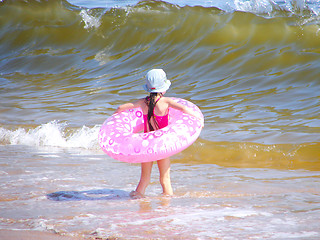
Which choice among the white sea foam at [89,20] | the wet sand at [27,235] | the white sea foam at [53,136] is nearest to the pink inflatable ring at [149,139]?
the wet sand at [27,235]

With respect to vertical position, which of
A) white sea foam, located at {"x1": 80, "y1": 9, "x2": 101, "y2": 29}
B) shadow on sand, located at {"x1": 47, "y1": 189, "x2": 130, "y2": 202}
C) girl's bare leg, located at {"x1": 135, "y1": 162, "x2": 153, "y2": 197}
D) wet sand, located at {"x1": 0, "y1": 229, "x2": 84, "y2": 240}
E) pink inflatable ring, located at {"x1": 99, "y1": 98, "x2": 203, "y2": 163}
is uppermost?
white sea foam, located at {"x1": 80, "y1": 9, "x2": 101, "y2": 29}

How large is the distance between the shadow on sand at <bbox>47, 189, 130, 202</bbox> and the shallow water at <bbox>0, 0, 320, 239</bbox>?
0.7 inches

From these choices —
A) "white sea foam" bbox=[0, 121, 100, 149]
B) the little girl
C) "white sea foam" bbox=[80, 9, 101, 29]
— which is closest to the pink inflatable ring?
the little girl

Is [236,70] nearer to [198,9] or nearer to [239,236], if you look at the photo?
[198,9]

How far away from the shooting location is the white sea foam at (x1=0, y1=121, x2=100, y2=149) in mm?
6605

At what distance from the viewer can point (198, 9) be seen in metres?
13.0

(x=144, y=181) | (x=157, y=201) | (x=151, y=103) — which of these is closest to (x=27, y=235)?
(x=157, y=201)

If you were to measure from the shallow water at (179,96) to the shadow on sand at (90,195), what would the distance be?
17 mm

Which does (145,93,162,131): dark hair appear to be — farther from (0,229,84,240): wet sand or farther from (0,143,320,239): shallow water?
(0,229,84,240): wet sand

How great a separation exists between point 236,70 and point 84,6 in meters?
9.08

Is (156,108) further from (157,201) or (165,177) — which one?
(157,201)

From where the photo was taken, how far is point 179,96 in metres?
8.89

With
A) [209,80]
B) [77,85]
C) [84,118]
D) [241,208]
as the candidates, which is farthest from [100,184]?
[77,85]

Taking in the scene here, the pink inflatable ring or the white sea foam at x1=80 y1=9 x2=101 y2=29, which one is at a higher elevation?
the white sea foam at x1=80 y1=9 x2=101 y2=29
